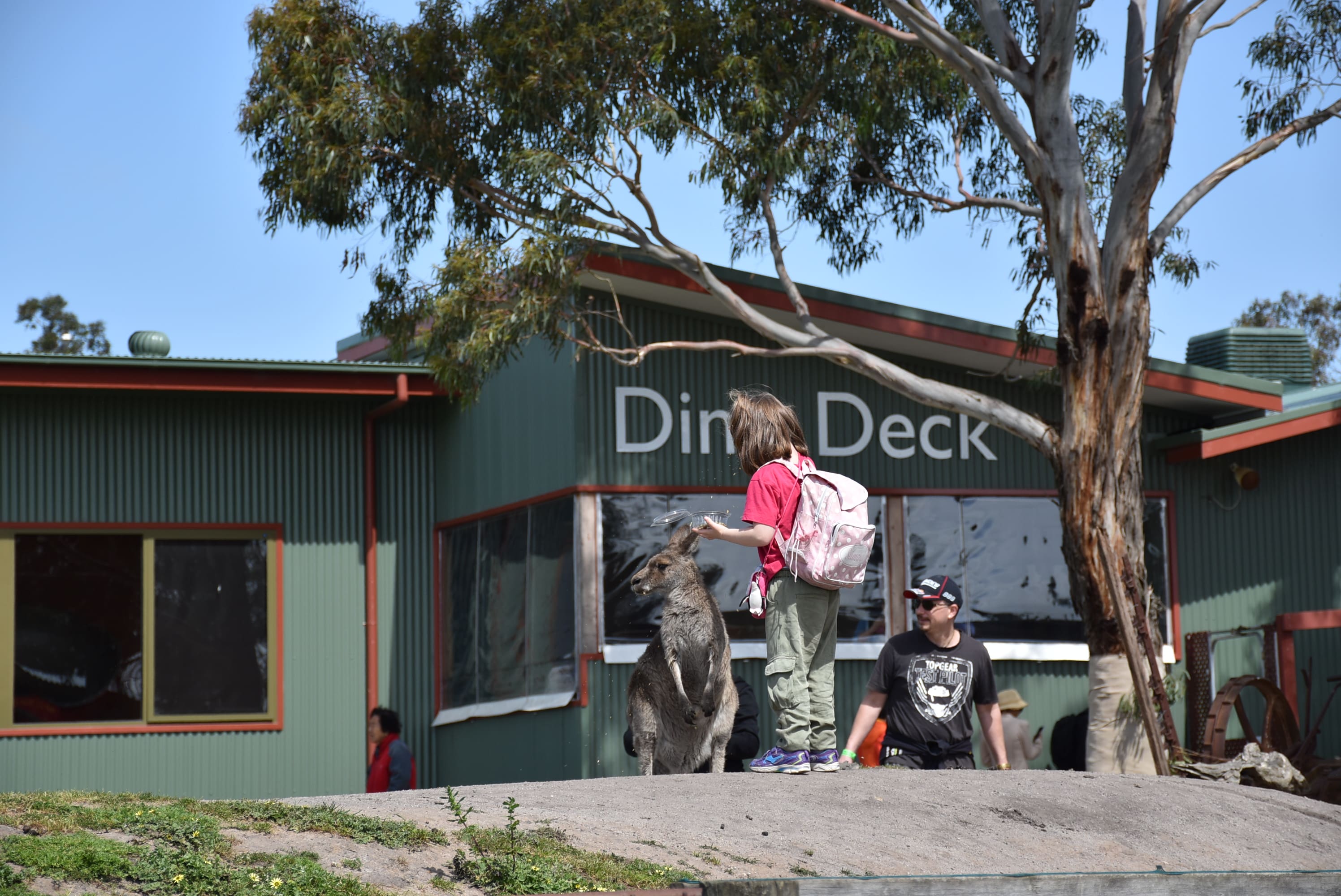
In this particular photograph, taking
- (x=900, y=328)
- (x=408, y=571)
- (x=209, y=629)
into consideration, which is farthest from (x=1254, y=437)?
(x=209, y=629)

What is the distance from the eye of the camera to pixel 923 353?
1414cm

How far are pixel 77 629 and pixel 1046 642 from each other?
28.3ft

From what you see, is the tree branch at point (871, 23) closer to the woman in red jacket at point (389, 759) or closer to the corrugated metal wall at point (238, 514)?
the corrugated metal wall at point (238, 514)

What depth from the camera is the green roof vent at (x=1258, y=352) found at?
18.3m

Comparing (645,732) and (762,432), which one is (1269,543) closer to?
(645,732)

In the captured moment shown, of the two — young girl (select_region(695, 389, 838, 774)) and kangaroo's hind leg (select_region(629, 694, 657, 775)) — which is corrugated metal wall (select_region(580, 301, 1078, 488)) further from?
young girl (select_region(695, 389, 838, 774))

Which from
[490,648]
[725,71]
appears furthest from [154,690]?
[725,71]

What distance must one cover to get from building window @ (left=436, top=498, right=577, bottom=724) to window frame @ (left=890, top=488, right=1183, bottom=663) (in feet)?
9.47

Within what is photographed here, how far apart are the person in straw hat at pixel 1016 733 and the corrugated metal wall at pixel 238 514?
530 centimetres

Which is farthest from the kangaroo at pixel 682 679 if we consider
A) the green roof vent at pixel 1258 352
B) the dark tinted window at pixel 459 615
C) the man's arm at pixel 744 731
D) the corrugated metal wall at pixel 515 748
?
the green roof vent at pixel 1258 352

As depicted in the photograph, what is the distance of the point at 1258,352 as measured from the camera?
723 inches

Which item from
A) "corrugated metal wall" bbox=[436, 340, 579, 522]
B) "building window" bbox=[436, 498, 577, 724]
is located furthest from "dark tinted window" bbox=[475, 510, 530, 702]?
"corrugated metal wall" bbox=[436, 340, 579, 522]

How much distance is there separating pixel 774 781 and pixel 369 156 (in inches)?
329

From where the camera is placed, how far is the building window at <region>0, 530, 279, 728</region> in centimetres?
1360
